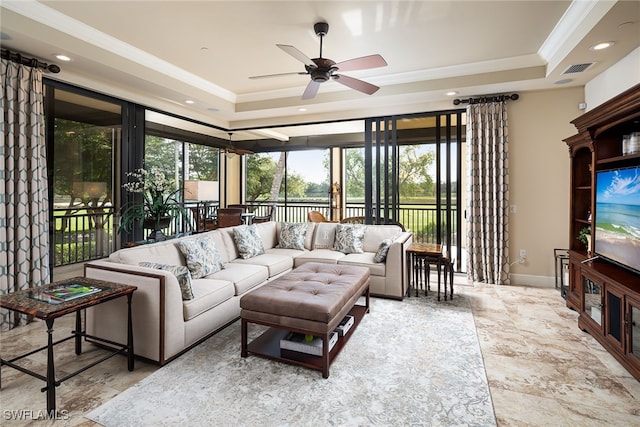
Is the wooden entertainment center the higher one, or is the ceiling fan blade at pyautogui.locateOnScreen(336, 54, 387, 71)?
the ceiling fan blade at pyautogui.locateOnScreen(336, 54, 387, 71)

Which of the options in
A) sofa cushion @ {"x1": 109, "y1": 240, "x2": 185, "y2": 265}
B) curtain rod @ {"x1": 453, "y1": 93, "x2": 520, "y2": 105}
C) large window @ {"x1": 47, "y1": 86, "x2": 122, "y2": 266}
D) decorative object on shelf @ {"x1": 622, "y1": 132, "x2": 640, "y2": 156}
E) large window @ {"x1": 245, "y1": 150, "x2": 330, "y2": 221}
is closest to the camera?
decorative object on shelf @ {"x1": 622, "y1": 132, "x2": 640, "y2": 156}

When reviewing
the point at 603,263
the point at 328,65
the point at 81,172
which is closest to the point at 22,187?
the point at 81,172

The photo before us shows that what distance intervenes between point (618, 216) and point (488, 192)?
75.0 inches

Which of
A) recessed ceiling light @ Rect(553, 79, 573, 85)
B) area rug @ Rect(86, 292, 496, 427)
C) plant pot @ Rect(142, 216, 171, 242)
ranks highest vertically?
recessed ceiling light @ Rect(553, 79, 573, 85)

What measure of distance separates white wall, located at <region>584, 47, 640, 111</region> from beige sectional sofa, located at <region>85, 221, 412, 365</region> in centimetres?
267

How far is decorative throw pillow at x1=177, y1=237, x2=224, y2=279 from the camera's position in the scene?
306cm

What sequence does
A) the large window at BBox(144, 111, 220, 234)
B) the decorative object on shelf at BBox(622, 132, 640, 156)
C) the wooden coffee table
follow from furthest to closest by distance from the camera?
the large window at BBox(144, 111, 220, 234) → the decorative object on shelf at BBox(622, 132, 640, 156) → the wooden coffee table

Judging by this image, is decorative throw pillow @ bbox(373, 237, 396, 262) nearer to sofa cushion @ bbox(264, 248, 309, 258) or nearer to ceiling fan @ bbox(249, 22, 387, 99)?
sofa cushion @ bbox(264, 248, 309, 258)

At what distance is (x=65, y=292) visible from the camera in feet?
6.72

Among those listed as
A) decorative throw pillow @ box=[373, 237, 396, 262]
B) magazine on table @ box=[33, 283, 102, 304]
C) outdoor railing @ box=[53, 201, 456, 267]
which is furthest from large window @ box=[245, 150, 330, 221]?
magazine on table @ box=[33, 283, 102, 304]

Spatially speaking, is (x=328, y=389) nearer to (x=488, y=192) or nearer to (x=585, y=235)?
(x=585, y=235)

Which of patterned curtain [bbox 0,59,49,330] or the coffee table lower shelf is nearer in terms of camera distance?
the coffee table lower shelf

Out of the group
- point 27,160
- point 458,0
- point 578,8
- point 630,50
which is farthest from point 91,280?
point 630,50

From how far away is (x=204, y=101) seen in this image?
4.80 meters
